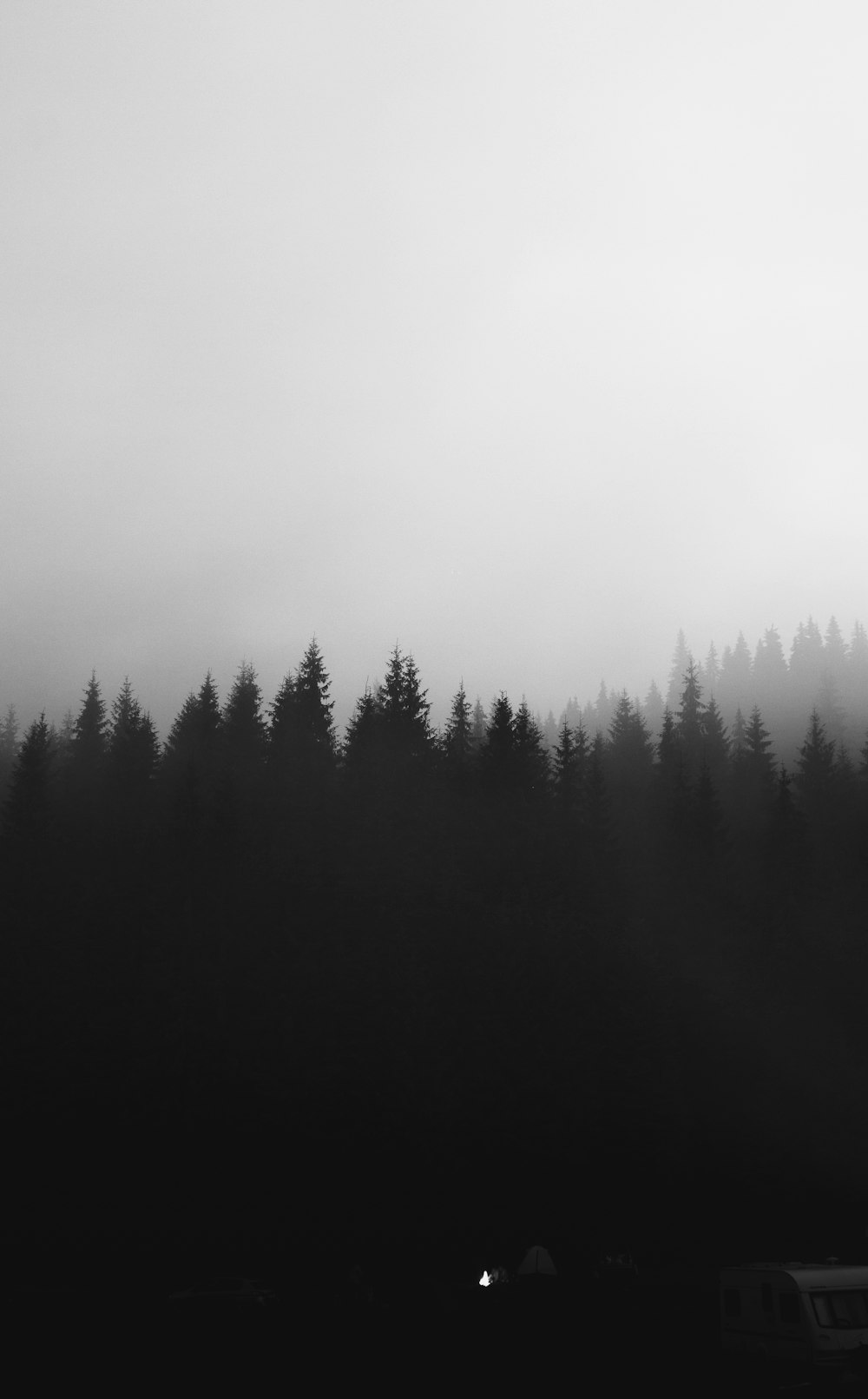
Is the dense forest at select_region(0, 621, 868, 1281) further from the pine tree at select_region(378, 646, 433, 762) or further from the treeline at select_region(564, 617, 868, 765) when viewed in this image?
the treeline at select_region(564, 617, 868, 765)

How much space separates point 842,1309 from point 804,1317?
115cm

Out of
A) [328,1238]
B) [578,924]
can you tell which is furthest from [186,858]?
[328,1238]

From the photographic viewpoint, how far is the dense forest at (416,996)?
183 ft

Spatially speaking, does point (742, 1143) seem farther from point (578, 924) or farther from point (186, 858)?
point (186, 858)

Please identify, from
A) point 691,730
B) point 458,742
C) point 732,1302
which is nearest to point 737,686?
point 691,730

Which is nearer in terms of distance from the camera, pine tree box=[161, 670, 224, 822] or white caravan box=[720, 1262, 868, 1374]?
white caravan box=[720, 1262, 868, 1374]

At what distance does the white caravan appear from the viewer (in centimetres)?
2570

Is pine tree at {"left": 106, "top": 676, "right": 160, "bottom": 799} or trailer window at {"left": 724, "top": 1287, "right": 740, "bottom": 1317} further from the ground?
pine tree at {"left": 106, "top": 676, "right": 160, "bottom": 799}

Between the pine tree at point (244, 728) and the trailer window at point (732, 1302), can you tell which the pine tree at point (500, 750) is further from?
the trailer window at point (732, 1302)

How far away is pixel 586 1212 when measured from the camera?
2160 inches

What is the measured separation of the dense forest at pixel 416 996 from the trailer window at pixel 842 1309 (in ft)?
91.7

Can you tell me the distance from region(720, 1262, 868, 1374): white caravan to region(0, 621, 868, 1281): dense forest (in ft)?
86.1

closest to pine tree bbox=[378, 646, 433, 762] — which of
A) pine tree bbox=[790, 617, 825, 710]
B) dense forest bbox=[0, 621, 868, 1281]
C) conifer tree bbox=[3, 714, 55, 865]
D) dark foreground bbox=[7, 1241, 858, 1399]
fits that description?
dense forest bbox=[0, 621, 868, 1281]

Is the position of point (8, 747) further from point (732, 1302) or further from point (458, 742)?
point (732, 1302)
